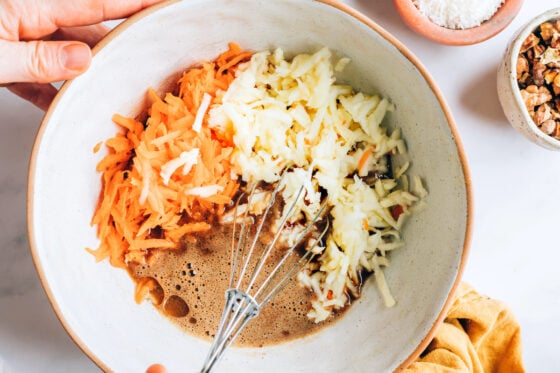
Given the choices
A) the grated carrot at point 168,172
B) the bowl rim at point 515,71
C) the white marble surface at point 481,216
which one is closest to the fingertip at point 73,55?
the grated carrot at point 168,172

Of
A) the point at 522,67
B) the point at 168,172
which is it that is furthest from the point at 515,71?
the point at 168,172

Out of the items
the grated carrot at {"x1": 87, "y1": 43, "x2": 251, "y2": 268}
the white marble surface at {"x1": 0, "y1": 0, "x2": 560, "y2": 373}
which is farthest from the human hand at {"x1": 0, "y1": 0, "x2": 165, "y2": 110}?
the white marble surface at {"x1": 0, "y1": 0, "x2": 560, "y2": 373}

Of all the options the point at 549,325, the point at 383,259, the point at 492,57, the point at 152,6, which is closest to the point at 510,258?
the point at 549,325

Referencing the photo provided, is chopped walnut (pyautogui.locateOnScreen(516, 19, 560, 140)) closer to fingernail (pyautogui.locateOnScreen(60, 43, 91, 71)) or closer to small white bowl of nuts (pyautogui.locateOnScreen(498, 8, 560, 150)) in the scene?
small white bowl of nuts (pyautogui.locateOnScreen(498, 8, 560, 150))

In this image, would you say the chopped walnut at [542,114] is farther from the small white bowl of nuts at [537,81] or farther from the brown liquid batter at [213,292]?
the brown liquid batter at [213,292]

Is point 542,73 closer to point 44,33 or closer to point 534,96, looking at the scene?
point 534,96

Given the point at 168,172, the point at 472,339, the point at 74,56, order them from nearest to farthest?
the point at 74,56, the point at 168,172, the point at 472,339

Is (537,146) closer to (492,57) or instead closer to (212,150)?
(492,57)
